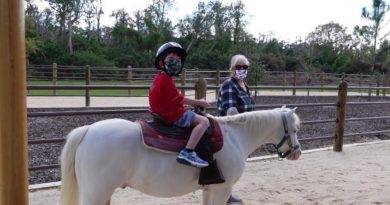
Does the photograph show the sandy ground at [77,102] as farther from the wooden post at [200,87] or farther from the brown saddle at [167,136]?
the brown saddle at [167,136]

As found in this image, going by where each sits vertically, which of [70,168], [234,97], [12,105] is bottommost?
[70,168]

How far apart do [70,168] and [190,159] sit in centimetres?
87

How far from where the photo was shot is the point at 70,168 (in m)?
2.92

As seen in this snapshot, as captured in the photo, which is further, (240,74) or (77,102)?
(77,102)

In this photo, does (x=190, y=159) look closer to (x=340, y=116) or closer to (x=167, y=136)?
(x=167, y=136)

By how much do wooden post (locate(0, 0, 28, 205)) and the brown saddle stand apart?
128cm

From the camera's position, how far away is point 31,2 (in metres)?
38.6

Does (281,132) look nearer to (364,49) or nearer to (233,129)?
(233,129)

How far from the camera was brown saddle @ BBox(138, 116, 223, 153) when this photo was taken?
9.82 ft

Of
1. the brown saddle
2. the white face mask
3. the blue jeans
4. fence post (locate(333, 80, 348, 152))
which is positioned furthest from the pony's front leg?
fence post (locate(333, 80, 348, 152))

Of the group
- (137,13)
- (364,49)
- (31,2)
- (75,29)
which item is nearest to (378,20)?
(364,49)

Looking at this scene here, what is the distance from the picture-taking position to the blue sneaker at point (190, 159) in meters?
2.96

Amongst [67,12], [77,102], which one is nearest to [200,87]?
[77,102]

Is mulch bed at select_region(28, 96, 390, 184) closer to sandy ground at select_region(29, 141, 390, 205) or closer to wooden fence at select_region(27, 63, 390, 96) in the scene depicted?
sandy ground at select_region(29, 141, 390, 205)
